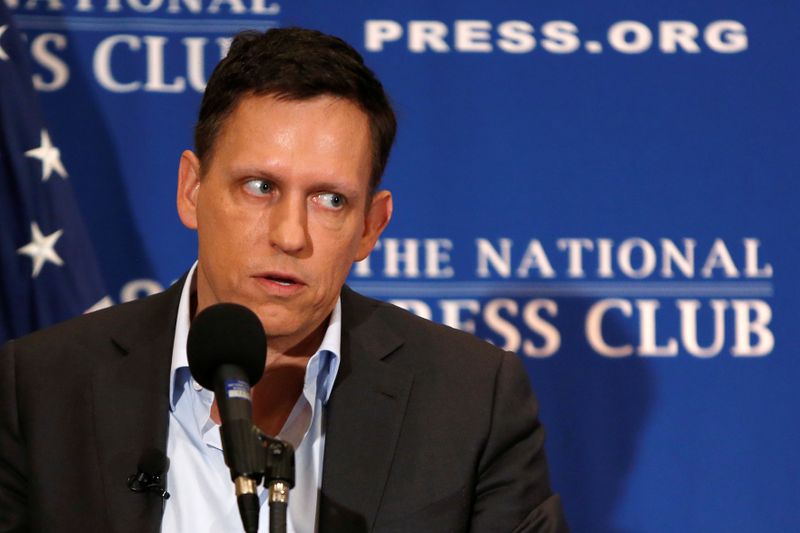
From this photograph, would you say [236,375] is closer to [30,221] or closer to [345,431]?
[345,431]

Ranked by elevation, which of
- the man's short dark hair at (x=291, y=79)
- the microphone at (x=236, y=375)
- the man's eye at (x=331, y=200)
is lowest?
the microphone at (x=236, y=375)

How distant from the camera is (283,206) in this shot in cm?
198

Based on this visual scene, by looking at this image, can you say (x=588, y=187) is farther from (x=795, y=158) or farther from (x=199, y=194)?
(x=199, y=194)

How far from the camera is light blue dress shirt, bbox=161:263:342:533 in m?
2.08

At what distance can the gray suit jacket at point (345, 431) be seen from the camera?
6.69 ft

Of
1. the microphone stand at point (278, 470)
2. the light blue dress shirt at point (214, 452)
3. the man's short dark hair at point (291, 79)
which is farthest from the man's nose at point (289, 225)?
the microphone stand at point (278, 470)

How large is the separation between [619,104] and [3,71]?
1.49 meters

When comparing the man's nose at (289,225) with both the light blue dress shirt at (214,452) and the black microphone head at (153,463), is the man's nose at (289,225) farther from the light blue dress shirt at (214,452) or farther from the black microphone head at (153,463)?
the black microphone head at (153,463)

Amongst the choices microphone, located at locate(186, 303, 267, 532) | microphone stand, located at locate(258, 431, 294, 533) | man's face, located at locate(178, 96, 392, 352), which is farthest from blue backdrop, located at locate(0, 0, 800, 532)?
microphone stand, located at locate(258, 431, 294, 533)

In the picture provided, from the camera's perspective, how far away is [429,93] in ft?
10.0

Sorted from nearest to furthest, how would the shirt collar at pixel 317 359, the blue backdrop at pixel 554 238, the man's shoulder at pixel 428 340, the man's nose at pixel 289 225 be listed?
the man's nose at pixel 289 225 < the shirt collar at pixel 317 359 < the man's shoulder at pixel 428 340 < the blue backdrop at pixel 554 238

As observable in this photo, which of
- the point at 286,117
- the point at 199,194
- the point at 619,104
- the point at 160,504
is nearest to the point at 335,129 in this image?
the point at 286,117

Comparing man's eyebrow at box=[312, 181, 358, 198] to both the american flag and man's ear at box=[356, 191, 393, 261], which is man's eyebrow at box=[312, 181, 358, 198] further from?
the american flag

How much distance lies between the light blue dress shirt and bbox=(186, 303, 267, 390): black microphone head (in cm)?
67
